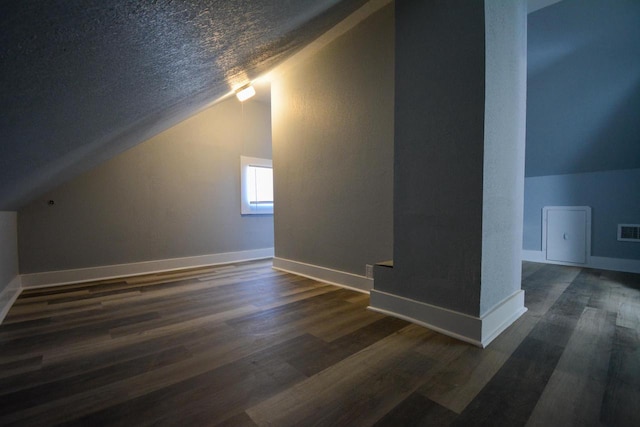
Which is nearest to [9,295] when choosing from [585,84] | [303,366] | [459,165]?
[303,366]

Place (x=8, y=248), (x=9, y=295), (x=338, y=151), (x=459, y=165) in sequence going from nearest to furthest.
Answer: (x=459, y=165), (x=9, y=295), (x=8, y=248), (x=338, y=151)

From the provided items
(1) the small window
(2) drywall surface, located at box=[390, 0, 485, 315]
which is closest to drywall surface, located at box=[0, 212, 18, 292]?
(1) the small window

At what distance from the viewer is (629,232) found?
2.92m

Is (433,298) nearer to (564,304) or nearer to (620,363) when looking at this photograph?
(620,363)

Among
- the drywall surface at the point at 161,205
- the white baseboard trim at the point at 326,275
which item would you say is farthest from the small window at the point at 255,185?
the white baseboard trim at the point at 326,275

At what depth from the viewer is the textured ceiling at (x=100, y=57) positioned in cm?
45

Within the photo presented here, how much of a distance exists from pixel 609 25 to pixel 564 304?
96.0 inches

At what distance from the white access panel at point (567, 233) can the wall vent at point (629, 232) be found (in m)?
0.25

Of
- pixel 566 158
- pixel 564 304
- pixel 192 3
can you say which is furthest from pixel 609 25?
pixel 192 3

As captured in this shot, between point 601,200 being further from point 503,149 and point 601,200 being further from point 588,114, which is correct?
point 503,149

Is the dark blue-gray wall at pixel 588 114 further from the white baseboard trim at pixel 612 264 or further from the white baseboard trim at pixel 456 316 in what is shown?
the white baseboard trim at pixel 456 316

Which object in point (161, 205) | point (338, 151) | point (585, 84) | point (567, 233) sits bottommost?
point (567, 233)

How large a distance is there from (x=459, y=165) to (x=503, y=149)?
0.34 metres

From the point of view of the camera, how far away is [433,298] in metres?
1.57
